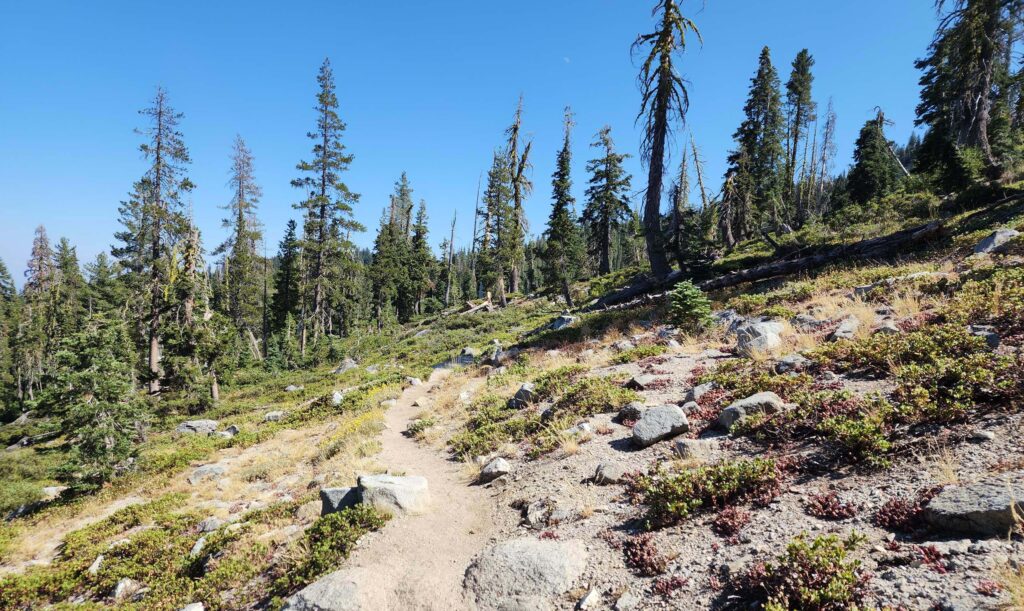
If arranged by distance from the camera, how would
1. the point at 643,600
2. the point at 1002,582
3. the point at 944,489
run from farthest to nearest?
the point at 643,600
the point at 944,489
the point at 1002,582

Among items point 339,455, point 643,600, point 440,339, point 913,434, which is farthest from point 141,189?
point 913,434

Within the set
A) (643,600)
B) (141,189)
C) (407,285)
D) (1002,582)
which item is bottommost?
(643,600)

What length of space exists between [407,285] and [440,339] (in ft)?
93.5

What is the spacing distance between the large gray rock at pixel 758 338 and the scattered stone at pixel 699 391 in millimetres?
1465

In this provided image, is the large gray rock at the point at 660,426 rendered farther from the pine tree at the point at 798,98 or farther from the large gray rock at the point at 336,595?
the pine tree at the point at 798,98

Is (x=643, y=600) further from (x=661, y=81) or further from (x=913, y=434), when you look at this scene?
(x=661, y=81)

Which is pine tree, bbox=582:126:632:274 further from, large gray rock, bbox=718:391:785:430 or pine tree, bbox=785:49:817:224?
large gray rock, bbox=718:391:785:430

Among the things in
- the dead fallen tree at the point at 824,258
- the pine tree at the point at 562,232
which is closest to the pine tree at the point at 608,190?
the pine tree at the point at 562,232

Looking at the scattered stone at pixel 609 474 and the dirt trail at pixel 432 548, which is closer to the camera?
the dirt trail at pixel 432 548

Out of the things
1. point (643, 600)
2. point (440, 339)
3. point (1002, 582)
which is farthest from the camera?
point (440, 339)

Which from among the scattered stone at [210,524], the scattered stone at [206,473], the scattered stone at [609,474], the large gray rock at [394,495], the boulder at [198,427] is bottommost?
the boulder at [198,427]

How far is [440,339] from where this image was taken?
28391 mm

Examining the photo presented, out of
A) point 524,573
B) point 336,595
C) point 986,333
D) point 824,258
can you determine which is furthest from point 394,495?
point 824,258

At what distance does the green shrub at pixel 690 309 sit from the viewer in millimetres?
12017
